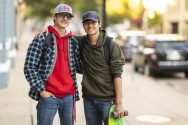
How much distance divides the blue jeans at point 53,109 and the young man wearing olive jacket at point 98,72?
0.21 metres

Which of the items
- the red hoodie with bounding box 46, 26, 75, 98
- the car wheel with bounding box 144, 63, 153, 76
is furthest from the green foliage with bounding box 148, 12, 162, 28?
the red hoodie with bounding box 46, 26, 75, 98

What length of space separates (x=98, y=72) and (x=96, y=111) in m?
0.46

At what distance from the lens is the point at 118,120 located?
15.9ft

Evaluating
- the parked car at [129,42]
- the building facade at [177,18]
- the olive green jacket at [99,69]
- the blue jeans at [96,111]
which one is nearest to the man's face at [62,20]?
the olive green jacket at [99,69]

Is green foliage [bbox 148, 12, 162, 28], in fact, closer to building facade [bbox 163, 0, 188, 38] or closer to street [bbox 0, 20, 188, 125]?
building facade [bbox 163, 0, 188, 38]

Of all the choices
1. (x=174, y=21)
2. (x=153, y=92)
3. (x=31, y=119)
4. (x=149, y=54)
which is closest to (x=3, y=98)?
(x=31, y=119)

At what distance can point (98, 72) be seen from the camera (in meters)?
4.85

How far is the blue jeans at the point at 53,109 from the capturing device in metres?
4.74

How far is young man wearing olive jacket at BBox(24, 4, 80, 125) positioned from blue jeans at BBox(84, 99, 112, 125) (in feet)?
0.69

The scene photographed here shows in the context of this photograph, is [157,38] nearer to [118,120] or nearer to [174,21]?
[118,120]

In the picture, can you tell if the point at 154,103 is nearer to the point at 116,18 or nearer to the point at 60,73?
the point at 60,73

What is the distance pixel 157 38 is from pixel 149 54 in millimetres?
715

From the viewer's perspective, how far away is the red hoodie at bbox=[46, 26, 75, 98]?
4.71m

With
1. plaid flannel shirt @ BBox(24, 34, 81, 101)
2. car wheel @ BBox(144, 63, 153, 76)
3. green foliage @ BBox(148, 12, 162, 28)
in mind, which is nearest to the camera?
plaid flannel shirt @ BBox(24, 34, 81, 101)
